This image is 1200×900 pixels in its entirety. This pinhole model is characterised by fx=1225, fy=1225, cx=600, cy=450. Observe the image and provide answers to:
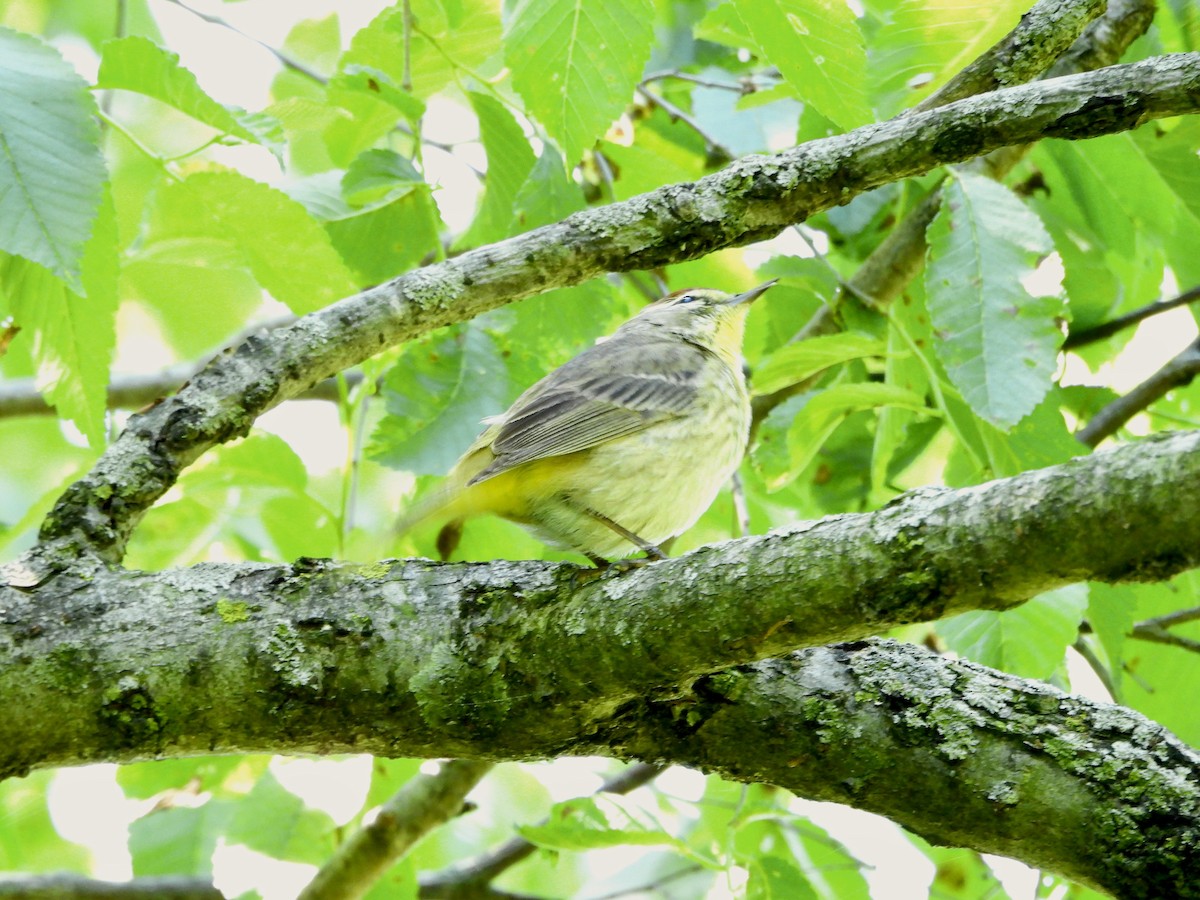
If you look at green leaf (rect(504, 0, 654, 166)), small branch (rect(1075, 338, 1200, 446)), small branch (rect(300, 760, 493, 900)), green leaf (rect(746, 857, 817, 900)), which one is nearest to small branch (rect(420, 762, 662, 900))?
small branch (rect(300, 760, 493, 900))

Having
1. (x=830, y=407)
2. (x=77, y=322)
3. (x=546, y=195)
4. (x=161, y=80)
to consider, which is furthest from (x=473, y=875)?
(x=161, y=80)

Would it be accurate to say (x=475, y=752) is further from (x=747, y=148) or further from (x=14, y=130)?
(x=747, y=148)

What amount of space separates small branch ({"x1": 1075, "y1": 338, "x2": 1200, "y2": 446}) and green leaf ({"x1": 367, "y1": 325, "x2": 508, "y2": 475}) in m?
2.27

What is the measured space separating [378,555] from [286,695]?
0.91 metres

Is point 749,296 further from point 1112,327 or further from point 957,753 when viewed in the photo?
point 957,753

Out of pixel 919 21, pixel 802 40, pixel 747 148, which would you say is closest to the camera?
pixel 802 40

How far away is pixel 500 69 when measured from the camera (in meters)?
4.39

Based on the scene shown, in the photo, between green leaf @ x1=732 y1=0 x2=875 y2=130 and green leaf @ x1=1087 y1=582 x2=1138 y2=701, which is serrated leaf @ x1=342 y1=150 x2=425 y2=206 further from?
green leaf @ x1=1087 y1=582 x2=1138 y2=701

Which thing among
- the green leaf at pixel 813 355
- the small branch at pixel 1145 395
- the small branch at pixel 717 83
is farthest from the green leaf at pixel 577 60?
the small branch at pixel 1145 395

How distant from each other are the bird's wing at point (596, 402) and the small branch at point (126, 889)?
2284 mm

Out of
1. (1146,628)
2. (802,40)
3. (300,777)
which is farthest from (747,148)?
(300,777)

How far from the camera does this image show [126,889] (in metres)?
4.91

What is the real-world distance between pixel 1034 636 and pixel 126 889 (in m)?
3.69

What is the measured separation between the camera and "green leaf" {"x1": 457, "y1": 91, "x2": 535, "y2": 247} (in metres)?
3.76
